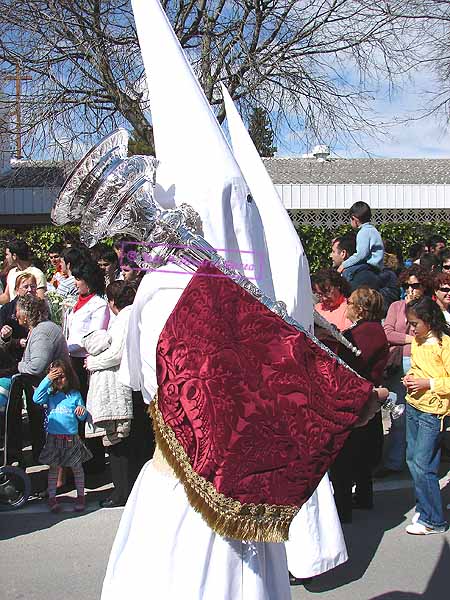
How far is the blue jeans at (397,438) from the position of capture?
6684mm

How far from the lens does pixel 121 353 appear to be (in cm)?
572

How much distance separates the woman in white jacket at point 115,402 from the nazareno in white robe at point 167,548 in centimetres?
268

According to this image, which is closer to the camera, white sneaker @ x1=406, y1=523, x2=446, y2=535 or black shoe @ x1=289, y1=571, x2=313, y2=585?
black shoe @ x1=289, y1=571, x2=313, y2=585

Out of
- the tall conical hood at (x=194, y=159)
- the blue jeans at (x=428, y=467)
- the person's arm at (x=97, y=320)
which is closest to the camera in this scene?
the tall conical hood at (x=194, y=159)

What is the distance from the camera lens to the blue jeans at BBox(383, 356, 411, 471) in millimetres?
6684

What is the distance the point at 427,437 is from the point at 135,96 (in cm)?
958

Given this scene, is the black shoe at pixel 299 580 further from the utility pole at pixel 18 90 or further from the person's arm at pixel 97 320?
the utility pole at pixel 18 90

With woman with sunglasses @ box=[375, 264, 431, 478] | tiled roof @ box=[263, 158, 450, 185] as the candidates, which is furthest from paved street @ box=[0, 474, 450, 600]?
tiled roof @ box=[263, 158, 450, 185]

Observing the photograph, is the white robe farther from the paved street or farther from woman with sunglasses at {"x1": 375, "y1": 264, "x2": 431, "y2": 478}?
woman with sunglasses at {"x1": 375, "y1": 264, "x2": 431, "y2": 478}

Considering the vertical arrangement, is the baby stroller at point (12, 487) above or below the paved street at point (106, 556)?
above

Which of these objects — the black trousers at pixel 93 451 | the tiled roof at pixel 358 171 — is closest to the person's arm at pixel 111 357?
the black trousers at pixel 93 451

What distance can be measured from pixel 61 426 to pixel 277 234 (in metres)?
2.54

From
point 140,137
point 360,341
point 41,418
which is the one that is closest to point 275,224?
point 360,341

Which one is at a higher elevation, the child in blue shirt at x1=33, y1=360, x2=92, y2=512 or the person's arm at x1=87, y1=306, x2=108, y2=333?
the person's arm at x1=87, y1=306, x2=108, y2=333
